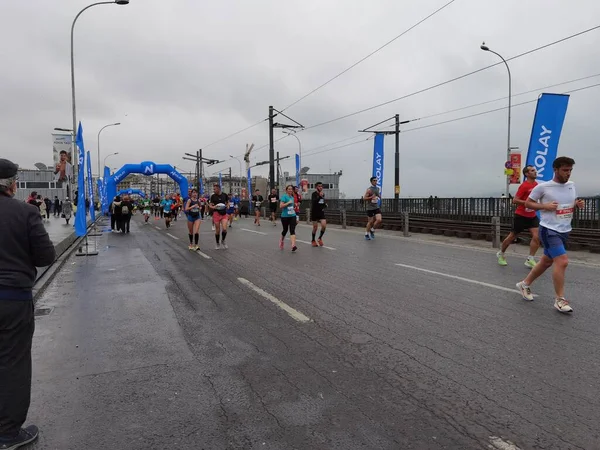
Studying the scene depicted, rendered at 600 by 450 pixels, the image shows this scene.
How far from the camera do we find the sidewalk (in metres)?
2.99

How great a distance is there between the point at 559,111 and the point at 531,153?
1.43m

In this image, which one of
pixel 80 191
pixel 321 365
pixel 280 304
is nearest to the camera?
pixel 321 365

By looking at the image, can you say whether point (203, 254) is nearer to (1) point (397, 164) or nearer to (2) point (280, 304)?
(2) point (280, 304)

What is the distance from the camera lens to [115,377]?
390cm

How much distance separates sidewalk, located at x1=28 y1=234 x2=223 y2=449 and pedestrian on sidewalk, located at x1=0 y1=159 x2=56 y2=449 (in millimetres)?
216

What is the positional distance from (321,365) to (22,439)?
7.33ft

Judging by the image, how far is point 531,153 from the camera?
42.0ft

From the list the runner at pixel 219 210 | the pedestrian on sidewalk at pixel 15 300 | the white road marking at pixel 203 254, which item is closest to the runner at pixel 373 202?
the runner at pixel 219 210

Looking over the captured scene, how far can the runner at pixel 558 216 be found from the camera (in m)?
5.57

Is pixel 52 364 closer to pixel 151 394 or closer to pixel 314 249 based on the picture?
pixel 151 394

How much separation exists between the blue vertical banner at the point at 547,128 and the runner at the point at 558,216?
784 centimetres

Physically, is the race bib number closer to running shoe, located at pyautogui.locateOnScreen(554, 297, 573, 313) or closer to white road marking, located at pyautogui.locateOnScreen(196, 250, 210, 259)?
running shoe, located at pyautogui.locateOnScreen(554, 297, 573, 313)

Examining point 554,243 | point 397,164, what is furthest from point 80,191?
point 397,164

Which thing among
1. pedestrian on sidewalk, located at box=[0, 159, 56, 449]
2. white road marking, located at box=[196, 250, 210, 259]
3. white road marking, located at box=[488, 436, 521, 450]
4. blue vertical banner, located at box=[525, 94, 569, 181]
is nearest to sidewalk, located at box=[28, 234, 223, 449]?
pedestrian on sidewalk, located at box=[0, 159, 56, 449]
